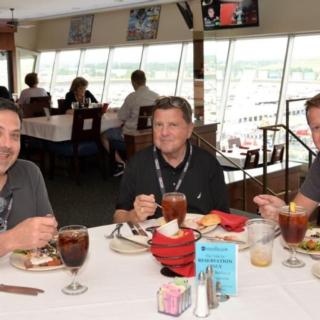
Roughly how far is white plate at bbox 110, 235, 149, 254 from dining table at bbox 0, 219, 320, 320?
17 mm

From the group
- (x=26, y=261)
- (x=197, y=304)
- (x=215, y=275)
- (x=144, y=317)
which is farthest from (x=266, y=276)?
(x=26, y=261)

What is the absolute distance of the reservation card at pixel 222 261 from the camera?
4.23 ft

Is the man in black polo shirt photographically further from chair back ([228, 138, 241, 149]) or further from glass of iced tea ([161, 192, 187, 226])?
chair back ([228, 138, 241, 149])

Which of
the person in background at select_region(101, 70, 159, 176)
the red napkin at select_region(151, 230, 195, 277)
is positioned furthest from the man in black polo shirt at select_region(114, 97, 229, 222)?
the person in background at select_region(101, 70, 159, 176)

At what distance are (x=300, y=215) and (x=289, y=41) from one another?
7.66m

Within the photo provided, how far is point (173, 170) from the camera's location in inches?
91.6

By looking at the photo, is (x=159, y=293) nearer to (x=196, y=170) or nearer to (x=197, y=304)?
(x=197, y=304)

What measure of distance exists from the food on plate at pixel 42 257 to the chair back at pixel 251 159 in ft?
22.1

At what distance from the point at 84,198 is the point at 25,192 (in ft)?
12.8

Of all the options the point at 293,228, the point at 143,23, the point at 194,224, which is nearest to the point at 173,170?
the point at 194,224

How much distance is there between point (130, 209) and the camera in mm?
2252

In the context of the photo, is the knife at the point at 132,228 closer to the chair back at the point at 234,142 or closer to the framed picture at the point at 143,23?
the chair back at the point at 234,142

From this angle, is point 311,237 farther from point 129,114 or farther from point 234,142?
point 234,142

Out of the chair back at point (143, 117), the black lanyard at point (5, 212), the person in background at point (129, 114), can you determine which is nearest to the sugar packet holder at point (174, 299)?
the black lanyard at point (5, 212)
